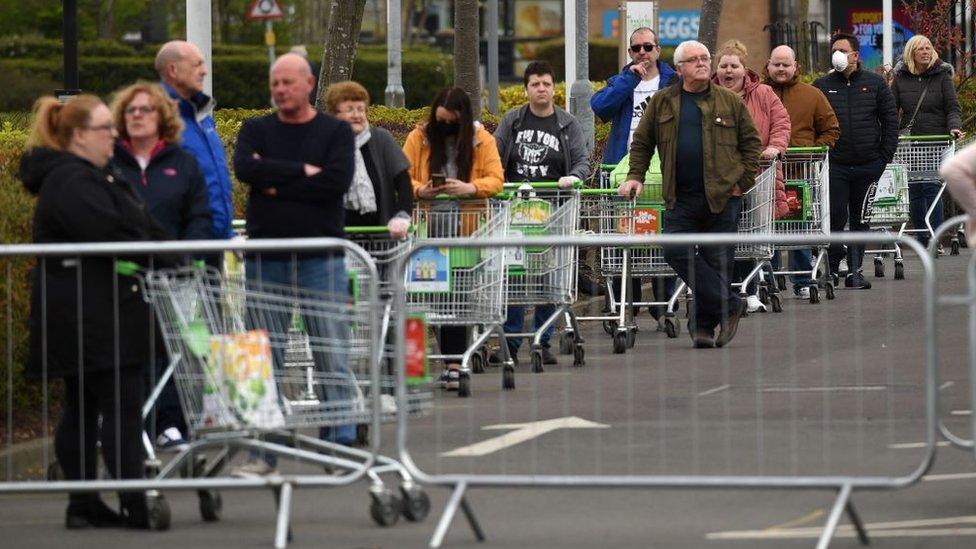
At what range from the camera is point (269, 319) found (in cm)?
842

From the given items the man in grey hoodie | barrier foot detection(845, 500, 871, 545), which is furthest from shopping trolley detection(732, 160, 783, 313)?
barrier foot detection(845, 500, 871, 545)

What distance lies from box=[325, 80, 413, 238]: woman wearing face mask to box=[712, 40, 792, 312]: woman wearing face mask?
519cm

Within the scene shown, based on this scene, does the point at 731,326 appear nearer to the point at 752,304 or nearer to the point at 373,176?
the point at 752,304

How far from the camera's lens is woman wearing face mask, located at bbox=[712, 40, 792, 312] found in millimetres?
16094

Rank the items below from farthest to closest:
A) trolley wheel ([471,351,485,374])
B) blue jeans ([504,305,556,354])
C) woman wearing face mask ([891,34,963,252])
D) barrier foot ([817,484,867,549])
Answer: woman wearing face mask ([891,34,963,252]) < blue jeans ([504,305,556,354]) < trolley wheel ([471,351,485,374]) < barrier foot ([817,484,867,549])

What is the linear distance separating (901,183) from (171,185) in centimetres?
1159

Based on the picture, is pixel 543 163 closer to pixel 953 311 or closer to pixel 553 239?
pixel 953 311

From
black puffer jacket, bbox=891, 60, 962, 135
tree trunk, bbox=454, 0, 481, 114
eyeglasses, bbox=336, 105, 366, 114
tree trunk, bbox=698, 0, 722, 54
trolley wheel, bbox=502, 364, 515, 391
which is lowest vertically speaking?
trolley wheel, bbox=502, 364, 515, 391

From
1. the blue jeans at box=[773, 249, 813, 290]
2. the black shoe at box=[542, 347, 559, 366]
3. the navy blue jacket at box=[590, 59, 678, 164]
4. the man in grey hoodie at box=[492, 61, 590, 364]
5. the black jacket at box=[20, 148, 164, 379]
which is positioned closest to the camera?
the black jacket at box=[20, 148, 164, 379]

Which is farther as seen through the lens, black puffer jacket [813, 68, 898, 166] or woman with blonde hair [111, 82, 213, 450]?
black puffer jacket [813, 68, 898, 166]

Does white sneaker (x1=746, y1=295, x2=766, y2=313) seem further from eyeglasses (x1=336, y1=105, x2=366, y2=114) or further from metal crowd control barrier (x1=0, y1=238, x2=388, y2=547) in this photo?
metal crowd control barrier (x1=0, y1=238, x2=388, y2=547)

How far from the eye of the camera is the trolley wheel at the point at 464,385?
12211mm

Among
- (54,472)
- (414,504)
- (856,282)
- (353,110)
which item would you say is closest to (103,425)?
(54,472)

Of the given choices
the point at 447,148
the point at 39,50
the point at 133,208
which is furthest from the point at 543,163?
the point at 39,50
